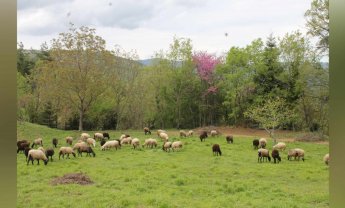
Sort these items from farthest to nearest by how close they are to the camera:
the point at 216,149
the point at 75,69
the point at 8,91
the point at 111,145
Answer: the point at 75,69 < the point at 111,145 < the point at 216,149 < the point at 8,91

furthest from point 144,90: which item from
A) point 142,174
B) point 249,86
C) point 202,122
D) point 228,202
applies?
point 228,202

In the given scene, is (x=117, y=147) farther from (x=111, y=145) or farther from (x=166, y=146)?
(x=166, y=146)

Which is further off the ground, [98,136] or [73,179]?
[98,136]

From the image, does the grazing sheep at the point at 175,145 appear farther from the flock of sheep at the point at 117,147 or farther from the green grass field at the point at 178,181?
the green grass field at the point at 178,181

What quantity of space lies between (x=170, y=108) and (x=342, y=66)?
1362 inches

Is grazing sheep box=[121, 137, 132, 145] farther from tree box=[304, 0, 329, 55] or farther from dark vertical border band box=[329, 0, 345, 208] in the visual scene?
dark vertical border band box=[329, 0, 345, 208]

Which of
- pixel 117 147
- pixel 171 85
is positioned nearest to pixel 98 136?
pixel 117 147

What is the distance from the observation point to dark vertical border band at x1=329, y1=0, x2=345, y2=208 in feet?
3.55

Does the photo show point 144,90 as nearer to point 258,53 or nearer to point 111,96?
point 111,96

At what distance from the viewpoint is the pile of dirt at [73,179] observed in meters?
11.3

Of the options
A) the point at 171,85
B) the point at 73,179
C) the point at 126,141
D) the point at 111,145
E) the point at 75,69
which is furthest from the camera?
the point at 171,85

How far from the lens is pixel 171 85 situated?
34.7m

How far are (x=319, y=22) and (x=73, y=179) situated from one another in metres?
18.0

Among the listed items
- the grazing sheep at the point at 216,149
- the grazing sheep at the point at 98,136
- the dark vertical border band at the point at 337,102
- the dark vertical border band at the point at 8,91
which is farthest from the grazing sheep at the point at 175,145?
the dark vertical border band at the point at 8,91
